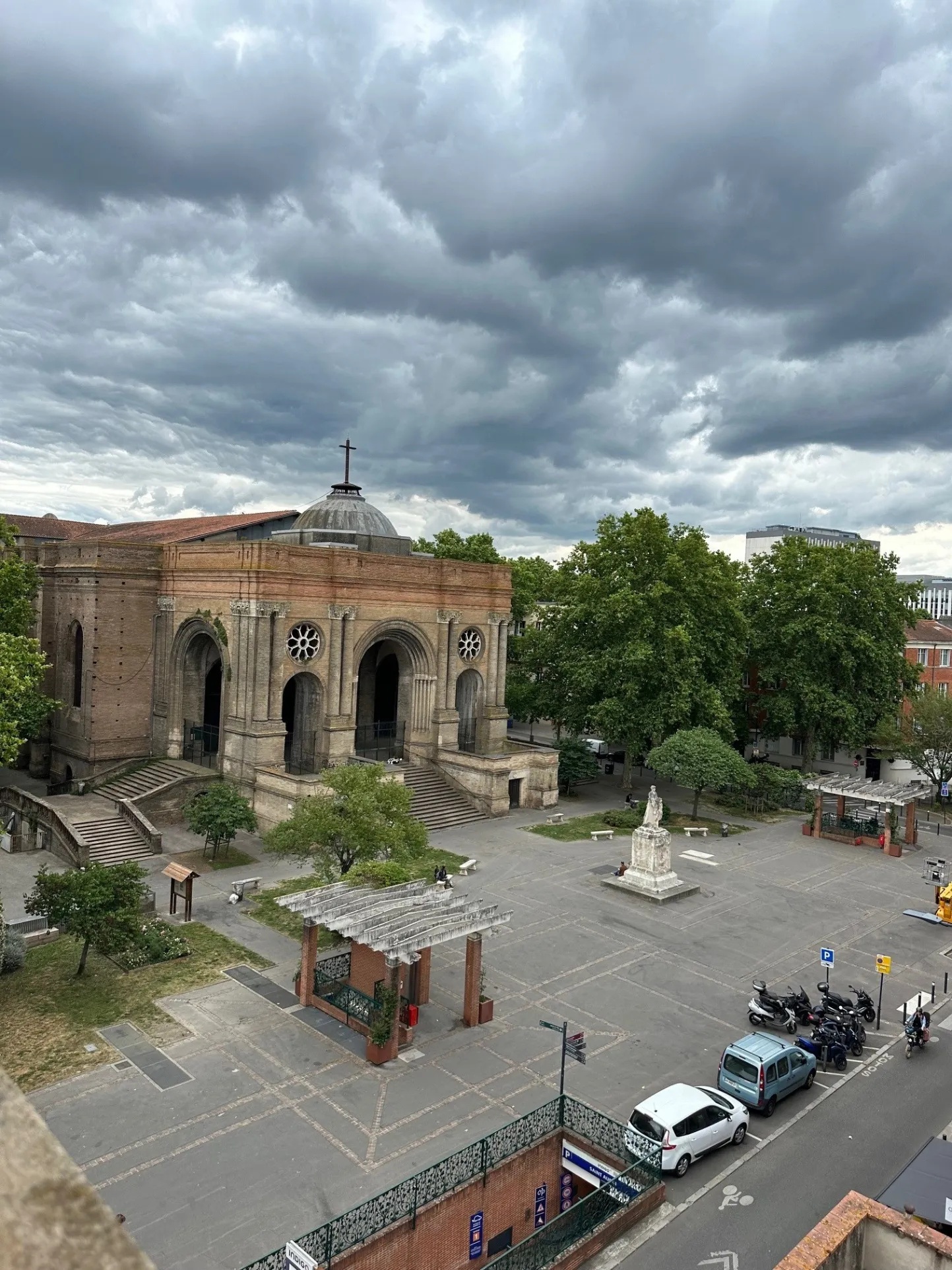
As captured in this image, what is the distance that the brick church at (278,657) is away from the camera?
35.4m

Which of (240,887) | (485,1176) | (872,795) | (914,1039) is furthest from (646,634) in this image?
(485,1176)

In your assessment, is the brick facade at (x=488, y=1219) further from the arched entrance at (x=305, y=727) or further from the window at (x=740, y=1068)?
the arched entrance at (x=305, y=727)

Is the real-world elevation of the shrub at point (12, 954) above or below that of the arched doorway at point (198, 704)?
below

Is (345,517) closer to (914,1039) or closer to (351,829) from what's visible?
(351,829)

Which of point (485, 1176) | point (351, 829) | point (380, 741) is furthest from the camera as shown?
point (380, 741)

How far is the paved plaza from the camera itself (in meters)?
13.7

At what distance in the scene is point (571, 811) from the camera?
132 ft

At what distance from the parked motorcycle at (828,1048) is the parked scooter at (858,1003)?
1.55 m

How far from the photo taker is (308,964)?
19.6 meters

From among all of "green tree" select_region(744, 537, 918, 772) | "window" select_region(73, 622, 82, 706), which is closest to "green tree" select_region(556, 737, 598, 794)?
"green tree" select_region(744, 537, 918, 772)

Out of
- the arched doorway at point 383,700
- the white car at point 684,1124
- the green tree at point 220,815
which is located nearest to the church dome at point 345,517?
the arched doorway at point 383,700

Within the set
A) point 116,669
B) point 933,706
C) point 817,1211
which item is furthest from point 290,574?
point 933,706

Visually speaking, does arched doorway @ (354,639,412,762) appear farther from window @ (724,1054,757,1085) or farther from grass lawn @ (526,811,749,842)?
window @ (724,1054,757,1085)

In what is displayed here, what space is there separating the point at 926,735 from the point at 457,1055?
34.7 m
